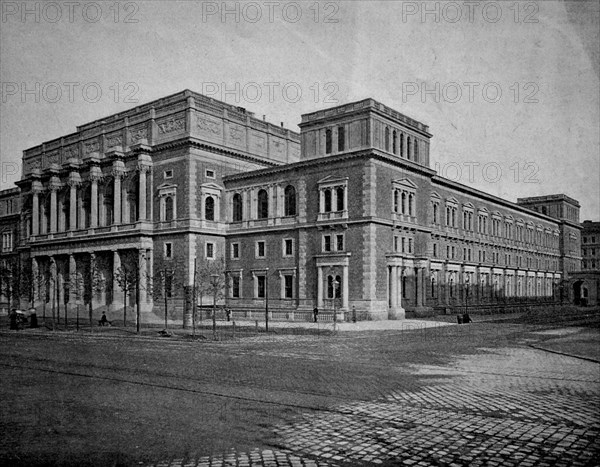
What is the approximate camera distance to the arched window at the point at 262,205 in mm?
57188

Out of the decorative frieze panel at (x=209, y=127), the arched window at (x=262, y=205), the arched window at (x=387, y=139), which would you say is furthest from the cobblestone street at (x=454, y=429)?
the decorative frieze panel at (x=209, y=127)

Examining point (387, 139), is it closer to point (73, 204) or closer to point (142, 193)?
point (142, 193)

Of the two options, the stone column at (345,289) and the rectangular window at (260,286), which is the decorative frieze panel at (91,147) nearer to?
the rectangular window at (260,286)

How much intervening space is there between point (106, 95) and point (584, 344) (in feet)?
82.8

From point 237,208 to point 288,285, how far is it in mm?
10795

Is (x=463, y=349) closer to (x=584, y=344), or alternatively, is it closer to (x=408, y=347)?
(x=408, y=347)

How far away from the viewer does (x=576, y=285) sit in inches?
4183

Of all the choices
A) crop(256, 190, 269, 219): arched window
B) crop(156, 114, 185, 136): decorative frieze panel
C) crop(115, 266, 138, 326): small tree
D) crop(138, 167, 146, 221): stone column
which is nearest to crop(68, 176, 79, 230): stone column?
crop(115, 266, 138, 326): small tree

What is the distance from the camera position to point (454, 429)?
1100cm

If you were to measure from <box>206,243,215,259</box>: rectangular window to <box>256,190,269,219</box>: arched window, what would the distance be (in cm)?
541

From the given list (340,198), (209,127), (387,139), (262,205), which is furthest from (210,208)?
(387,139)

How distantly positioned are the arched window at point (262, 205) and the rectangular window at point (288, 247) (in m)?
4.17

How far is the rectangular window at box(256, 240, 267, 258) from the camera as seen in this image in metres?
56.2

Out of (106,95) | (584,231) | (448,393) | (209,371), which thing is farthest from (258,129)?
(584,231)
